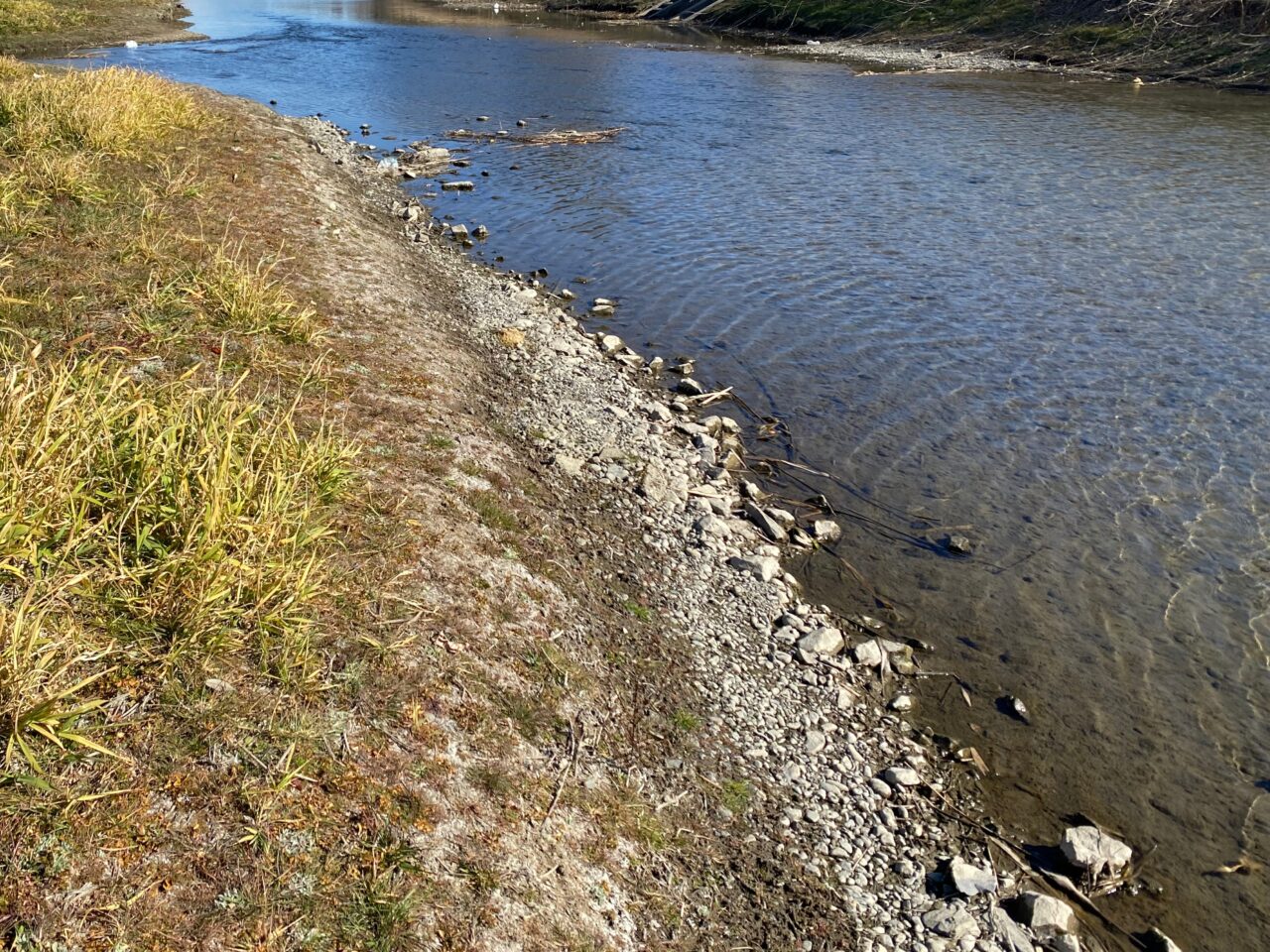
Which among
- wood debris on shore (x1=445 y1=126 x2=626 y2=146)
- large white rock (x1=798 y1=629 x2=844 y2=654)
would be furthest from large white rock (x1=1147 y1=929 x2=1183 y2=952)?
wood debris on shore (x1=445 y1=126 x2=626 y2=146)

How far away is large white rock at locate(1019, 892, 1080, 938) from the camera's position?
6.42m

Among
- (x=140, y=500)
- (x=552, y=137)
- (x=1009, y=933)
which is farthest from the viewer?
(x=552, y=137)

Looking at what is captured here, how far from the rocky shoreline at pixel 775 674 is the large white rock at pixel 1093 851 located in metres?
0.06

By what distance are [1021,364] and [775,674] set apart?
9654 mm

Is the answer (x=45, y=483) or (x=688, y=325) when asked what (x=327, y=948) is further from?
(x=688, y=325)

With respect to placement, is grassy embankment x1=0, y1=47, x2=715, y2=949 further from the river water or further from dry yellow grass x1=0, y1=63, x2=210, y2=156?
dry yellow grass x1=0, y1=63, x2=210, y2=156

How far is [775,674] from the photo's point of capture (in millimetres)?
8578

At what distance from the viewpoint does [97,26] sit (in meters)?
59.7

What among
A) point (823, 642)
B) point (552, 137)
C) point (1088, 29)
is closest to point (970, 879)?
point (823, 642)

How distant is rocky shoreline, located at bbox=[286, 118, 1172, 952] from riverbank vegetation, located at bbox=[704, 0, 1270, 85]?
4315 cm

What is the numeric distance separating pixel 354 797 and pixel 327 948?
914 mm

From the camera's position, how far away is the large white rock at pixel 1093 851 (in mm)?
6934

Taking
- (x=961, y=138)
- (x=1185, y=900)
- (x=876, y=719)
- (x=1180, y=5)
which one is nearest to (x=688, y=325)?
(x=876, y=719)

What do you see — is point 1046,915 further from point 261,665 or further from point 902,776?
point 261,665
